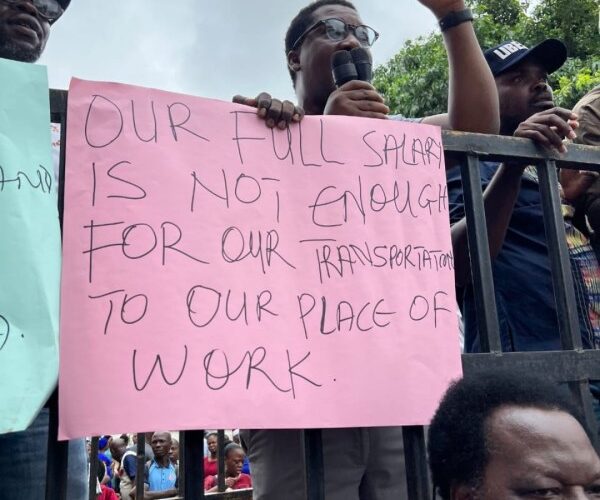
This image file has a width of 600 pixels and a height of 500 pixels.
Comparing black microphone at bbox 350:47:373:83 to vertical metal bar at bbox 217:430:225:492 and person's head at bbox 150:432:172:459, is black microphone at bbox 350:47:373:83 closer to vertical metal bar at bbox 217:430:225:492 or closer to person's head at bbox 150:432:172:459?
vertical metal bar at bbox 217:430:225:492

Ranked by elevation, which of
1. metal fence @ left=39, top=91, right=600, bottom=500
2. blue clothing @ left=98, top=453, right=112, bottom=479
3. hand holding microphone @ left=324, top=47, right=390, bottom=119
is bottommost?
blue clothing @ left=98, top=453, right=112, bottom=479

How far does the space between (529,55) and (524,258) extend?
32.9 inches

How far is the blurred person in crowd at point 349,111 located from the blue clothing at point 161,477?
6.97 meters

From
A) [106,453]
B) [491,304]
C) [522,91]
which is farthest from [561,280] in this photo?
[106,453]

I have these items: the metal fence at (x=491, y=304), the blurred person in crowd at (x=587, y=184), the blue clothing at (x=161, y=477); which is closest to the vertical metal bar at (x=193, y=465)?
the metal fence at (x=491, y=304)

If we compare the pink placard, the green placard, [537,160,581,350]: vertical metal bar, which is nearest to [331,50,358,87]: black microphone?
the pink placard

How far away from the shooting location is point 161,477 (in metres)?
8.60

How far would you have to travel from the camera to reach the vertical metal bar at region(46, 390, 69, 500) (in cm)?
134

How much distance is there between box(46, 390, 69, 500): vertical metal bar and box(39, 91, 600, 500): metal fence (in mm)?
240

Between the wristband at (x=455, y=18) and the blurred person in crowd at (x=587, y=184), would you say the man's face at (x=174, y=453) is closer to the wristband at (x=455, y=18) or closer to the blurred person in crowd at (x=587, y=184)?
the blurred person in crowd at (x=587, y=184)

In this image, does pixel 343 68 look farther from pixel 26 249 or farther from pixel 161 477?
pixel 161 477

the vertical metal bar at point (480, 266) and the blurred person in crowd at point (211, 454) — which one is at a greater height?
the vertical metal bar at point (480, 266)

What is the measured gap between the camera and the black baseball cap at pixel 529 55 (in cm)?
260

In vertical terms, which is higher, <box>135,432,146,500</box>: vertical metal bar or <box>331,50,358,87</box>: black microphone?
<box>331,50,358,87</box>: black microphone
